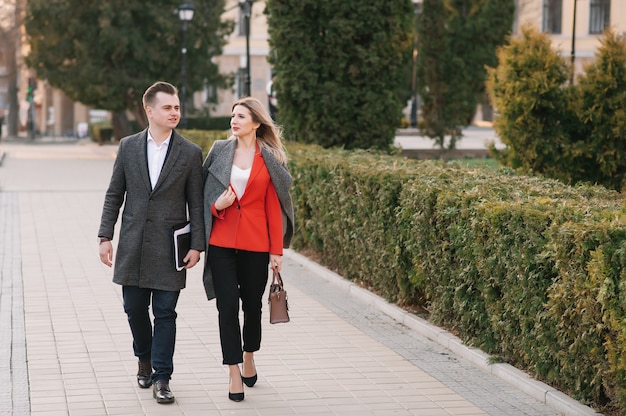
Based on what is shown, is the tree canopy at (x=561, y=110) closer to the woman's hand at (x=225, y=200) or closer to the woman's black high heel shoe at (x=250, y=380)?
the woman's black high heel shoe at (x=250, y=380)

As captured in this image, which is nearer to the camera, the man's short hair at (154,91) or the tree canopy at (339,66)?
the man's short hair at (154,91)

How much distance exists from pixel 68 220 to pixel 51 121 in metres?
47.1

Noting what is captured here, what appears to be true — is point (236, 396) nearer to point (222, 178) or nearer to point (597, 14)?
point (222, 178)

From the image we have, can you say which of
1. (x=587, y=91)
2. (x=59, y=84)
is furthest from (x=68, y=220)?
(x=59, y=84)

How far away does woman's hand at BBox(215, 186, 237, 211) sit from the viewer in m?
6.72

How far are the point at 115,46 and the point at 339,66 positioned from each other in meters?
21.5

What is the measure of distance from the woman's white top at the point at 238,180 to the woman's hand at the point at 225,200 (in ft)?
0.29

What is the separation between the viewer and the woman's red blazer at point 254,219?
682 centimetres

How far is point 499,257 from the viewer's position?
25.0 ft

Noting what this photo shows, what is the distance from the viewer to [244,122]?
6859mm

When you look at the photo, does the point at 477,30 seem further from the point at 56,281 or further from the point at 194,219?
the point at 194,219

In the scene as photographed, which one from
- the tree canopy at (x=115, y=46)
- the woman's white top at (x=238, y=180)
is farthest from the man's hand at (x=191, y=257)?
the tree canopy at (x=115, y=46)

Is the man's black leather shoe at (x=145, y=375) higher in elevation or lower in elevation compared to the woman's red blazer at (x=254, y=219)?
lower

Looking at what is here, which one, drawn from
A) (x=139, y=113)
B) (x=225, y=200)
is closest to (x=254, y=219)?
(x=225, y=200)
